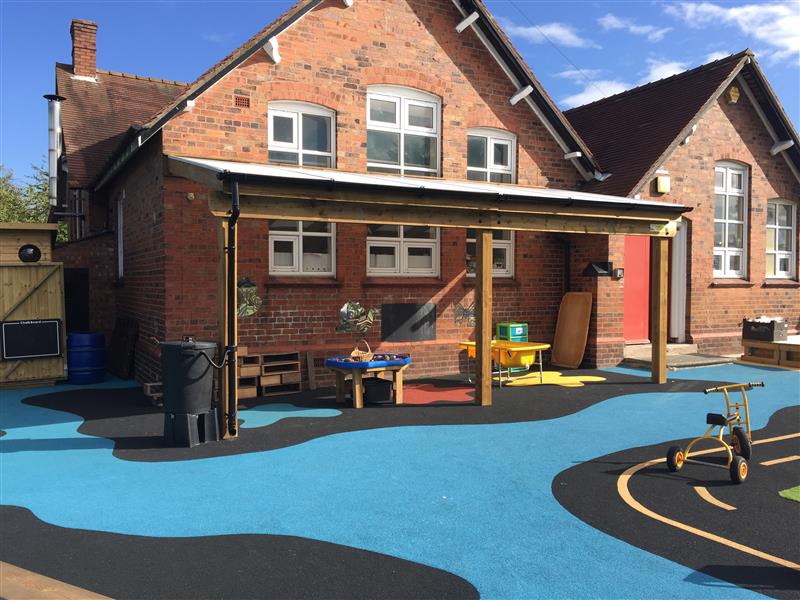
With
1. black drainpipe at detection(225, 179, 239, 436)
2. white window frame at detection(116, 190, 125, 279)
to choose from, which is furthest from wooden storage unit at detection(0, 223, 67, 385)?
black drainpipe at detection(225, 179, 239, 436)

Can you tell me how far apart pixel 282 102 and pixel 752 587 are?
32.2ft

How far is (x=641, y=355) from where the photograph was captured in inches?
554

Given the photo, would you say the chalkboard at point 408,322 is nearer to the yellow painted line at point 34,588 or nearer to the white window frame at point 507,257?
the white window frame at point 507,257

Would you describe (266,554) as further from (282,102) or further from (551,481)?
(282,102)

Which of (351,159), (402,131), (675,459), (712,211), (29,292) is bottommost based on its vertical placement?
(675,459)

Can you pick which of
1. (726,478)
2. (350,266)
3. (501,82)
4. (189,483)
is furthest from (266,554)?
(501,82)

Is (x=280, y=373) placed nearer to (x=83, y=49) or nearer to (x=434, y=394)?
(x=434, y=394)

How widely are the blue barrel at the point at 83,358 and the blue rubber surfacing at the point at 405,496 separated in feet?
10.3

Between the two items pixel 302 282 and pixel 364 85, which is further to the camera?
pixel 364 85

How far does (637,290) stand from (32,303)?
1253 centimetres

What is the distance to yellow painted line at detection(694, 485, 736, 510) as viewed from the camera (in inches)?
209

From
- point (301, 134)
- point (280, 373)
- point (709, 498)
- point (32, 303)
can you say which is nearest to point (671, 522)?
point (709, 498)

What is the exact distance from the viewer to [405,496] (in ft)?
18.2

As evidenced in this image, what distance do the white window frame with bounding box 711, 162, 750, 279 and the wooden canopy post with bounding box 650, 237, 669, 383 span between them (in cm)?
491
